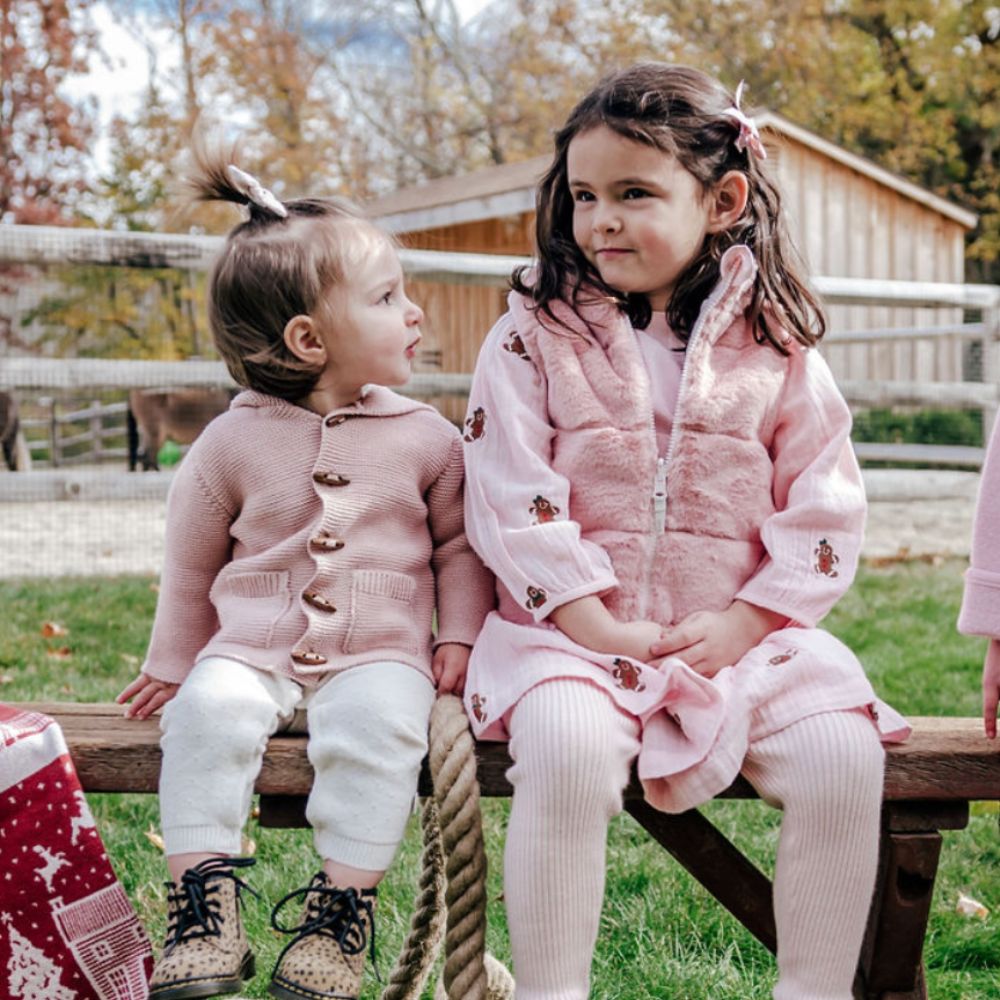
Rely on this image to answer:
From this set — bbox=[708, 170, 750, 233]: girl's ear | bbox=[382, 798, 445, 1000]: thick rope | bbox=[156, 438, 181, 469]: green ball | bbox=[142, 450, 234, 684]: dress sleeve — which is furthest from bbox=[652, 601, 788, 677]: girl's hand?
bbox=[156, 438, 181, 469]: green ball

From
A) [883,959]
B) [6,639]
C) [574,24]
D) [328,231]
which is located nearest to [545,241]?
[328,231]

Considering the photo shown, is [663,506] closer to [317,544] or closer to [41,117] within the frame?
[317,544]

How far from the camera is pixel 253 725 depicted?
2.08 metres

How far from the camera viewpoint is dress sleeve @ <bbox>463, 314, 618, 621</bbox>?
216 centimetres

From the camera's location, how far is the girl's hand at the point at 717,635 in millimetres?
2125

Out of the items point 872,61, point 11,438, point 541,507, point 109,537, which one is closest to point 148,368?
point 109,537

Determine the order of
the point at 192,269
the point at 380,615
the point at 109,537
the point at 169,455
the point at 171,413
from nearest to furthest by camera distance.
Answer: the point at 380,615, the point at 192,269, the point at 109,537, the point at 171,413, the point at 169,455

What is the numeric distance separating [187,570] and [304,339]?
1.50 ft

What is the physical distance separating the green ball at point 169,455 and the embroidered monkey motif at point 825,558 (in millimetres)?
10319

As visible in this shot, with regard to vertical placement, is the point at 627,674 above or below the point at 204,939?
above

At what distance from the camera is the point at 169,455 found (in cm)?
1223

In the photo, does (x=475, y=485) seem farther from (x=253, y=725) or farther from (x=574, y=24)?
(x=574, y=24)

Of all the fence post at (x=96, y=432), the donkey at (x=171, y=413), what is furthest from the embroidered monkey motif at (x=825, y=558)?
the fence post at (x=96, y=432)

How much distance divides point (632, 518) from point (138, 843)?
5.73ft
